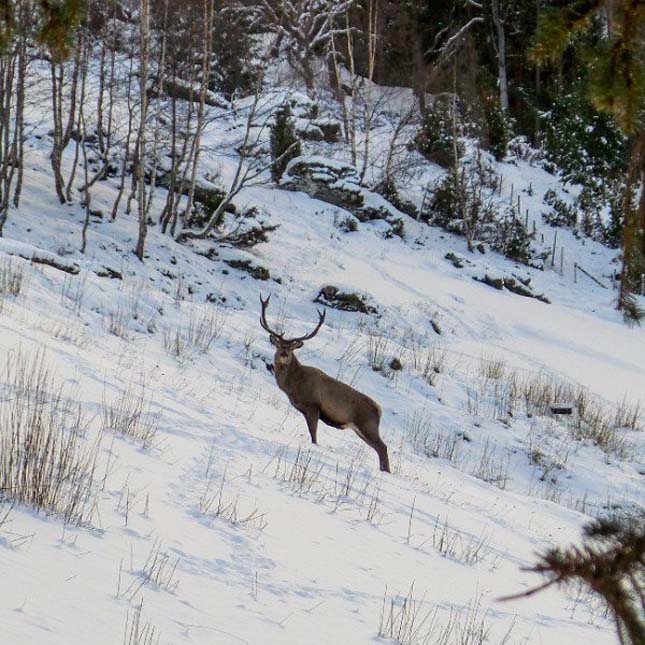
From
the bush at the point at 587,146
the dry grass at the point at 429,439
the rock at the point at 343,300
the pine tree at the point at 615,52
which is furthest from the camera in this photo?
the bush at the point at 587,146

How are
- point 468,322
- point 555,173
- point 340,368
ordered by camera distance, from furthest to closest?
point 555,173, point 468,322, point 340,368

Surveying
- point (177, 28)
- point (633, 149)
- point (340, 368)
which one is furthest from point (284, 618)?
point (177, 28)

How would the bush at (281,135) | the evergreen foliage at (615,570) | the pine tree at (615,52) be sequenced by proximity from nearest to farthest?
the evergreen foliage at (615,570), the pine tree at (615,52), the bush at (281,135)

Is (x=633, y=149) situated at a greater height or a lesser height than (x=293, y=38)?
lesser

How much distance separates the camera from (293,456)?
7113 mm

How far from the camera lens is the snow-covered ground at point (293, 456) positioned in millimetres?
3861

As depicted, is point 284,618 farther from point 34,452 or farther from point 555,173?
point 555,173

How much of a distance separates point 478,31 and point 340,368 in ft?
83.7

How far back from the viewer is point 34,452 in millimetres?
4422

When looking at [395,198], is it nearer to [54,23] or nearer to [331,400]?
[331,400]

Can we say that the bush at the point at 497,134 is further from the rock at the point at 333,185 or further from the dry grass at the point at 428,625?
the dry grass at the point at 428,625

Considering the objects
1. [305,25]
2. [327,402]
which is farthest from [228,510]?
[305,25]

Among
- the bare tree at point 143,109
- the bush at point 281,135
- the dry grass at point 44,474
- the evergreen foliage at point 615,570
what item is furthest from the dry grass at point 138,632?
the bush at point 281,135

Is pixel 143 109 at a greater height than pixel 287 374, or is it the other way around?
pixel 143 109
